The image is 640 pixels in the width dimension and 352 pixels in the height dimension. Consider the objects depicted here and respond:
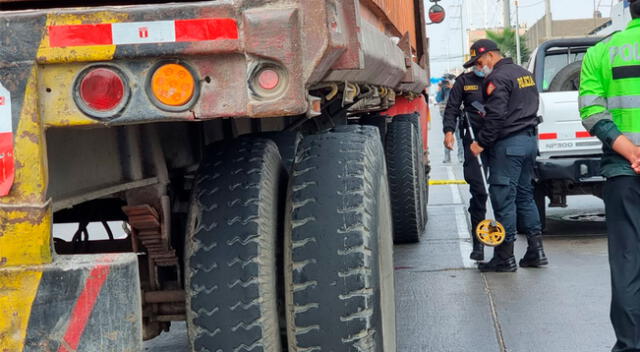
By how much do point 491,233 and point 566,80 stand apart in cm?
297

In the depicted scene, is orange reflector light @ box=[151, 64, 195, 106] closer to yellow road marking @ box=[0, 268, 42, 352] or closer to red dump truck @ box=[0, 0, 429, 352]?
red dump truck @ box=[0, 0, 429, 352]

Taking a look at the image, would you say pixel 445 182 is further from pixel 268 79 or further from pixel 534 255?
pixel 268 79

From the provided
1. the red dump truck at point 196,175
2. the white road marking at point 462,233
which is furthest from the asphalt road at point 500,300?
the red dump truck at point 196,175

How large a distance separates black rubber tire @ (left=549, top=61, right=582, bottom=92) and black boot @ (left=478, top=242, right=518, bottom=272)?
2.81m

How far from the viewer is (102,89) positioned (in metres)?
3.15

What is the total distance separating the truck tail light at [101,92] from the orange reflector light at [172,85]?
9 cm

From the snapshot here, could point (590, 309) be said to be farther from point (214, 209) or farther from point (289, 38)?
point (289, 38)

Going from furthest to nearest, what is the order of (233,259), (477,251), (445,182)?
1. (445,182)
2. (477,251)
3. (233,259)

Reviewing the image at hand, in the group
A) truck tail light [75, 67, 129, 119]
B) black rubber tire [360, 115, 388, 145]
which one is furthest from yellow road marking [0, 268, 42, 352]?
black rubber tire [360, 115, 388, 145]

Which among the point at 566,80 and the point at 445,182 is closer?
the point at 566,80

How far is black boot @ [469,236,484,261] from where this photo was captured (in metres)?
9.23

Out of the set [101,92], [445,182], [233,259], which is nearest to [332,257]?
[233,259]

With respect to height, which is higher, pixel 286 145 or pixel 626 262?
pixel 286 145

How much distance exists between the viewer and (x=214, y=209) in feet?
12.9
